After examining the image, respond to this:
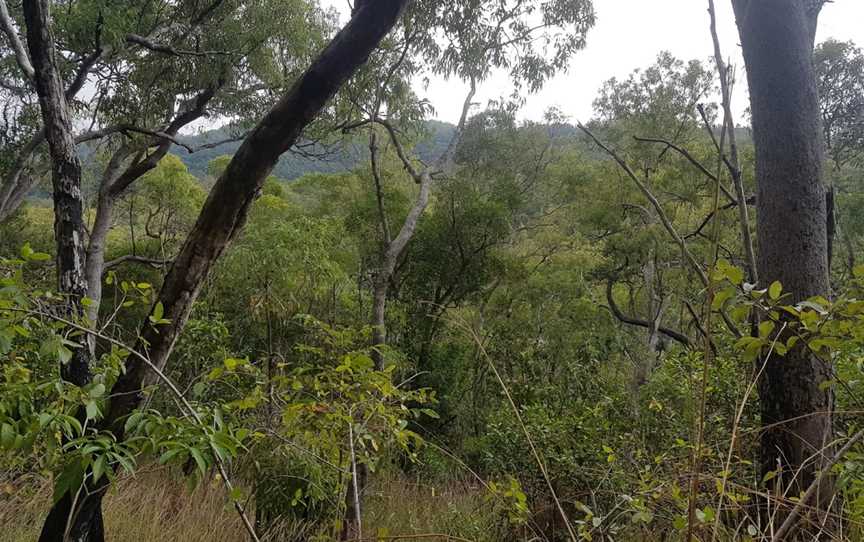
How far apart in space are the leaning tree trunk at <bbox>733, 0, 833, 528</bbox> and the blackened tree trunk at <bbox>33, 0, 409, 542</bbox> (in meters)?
1.39

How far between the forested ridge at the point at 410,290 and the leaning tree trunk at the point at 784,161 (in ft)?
0.04

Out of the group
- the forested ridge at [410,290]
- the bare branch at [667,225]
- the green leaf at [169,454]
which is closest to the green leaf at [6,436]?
the forested ridge at [410,290]

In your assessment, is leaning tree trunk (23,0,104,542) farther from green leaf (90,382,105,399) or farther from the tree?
the tree

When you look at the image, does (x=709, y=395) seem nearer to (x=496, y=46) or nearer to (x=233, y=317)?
(x=496, y=46)

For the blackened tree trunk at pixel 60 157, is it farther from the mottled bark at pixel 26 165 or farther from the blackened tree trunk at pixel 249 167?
the mottled bark at pixel 26 165

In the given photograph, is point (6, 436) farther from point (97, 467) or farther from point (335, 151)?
point (335, 151)

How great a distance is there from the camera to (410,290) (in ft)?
33.1

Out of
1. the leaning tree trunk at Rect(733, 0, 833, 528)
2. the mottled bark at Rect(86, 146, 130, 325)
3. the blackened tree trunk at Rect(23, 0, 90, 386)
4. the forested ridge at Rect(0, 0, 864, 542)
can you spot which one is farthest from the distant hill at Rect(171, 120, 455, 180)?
the leaning tree trunk at Rect(733, 0, 833, 528)

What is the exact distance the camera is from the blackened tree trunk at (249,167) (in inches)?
78.3

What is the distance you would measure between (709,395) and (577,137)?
10.7 metres

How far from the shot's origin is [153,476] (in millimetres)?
4395

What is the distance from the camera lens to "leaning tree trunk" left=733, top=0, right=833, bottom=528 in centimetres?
204

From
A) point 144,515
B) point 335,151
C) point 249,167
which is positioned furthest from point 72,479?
point 335,151

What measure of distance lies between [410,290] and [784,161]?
26.9ft
